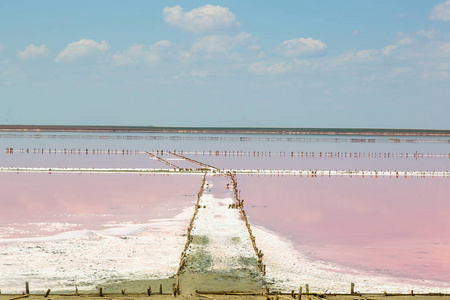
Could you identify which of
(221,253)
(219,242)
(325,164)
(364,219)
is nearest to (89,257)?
(221,253)

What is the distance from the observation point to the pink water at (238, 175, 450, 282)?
22672 mm

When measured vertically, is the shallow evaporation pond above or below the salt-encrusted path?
above

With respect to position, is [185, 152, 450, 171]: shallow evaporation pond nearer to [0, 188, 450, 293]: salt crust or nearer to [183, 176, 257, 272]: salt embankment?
[183, 176, 257, 272]: salt embankment

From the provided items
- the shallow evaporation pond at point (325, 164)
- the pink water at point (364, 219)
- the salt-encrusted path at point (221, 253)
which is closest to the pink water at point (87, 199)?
the salt-encrusted path at point (221, 253)

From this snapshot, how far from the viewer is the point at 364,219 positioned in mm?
32344

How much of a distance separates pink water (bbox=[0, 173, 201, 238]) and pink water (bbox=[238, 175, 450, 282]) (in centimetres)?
564

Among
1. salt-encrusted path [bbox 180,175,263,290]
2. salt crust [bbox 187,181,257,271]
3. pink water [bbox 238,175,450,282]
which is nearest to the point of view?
salt-encrusted path [bbox 180,175,263,290]

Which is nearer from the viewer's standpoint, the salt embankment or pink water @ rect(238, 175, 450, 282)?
the salt embankment

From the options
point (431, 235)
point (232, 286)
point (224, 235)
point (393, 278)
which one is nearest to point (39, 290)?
point (232, 286)

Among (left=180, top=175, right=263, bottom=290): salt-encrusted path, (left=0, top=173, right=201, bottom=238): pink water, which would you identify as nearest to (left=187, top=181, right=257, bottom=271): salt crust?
(left=180, top=175, right=263, bottom=290): salt-encrusted path

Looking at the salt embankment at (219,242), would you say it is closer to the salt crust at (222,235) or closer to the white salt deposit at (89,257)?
the salt crust at (222,235)

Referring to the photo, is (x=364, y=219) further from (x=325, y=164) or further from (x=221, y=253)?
(x=325, y=164)

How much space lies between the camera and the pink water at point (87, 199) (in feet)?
98.6

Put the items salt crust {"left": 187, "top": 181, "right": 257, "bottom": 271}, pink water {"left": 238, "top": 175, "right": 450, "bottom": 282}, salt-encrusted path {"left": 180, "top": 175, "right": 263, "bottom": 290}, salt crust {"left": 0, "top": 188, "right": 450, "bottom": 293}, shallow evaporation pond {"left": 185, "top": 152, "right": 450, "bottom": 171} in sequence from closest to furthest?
salt-encrusted path {"left": 180, "top": 175, "right": 263, "bottom": 290} < salt crust {"left": 0, "top": 188, "right": 450, "bottom": 293} < salt crust {"left": 187, "top": 181, "right": 257, "bottom": 271} < pink water {"left": 238, "top": 175, "right": 450, "bottom": 282} < shallow evaporation pond {"left": 185, "top": 152, "right": 450, "bottom": 171}
